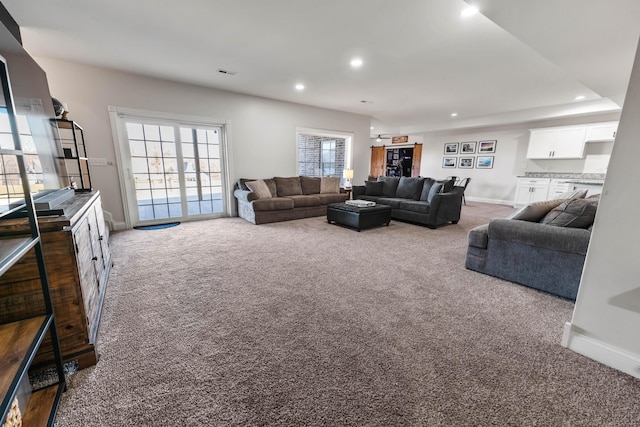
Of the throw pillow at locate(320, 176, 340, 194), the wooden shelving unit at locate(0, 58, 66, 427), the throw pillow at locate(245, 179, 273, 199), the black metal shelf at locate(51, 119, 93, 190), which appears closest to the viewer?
the wooden shelving unit at locate(0, 58, 66, 427)

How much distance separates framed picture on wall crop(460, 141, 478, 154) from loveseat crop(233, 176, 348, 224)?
4977 mm

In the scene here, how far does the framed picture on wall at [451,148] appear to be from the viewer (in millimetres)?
8668

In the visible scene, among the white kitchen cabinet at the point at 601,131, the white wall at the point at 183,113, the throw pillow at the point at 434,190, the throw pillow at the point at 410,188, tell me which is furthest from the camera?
the white kitchen cabinet at the point at 601,131

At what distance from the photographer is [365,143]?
25.0 ft

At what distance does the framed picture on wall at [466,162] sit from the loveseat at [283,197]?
16.1 feet

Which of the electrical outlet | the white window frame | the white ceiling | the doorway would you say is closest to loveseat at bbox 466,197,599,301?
the white ceiling

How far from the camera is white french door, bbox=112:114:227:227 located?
442cm

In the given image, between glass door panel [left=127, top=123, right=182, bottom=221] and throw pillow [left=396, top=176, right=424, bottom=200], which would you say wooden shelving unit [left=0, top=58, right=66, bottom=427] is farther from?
throw pillow [left=396, top=176, right=424, bottom=200]

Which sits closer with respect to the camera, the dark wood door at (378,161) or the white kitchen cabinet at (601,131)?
the white kitchen cabinet at (601,131)

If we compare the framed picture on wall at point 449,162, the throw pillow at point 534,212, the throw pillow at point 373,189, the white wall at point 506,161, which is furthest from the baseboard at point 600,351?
the framed picture on wall at point 449,162

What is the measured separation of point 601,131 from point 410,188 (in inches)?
186

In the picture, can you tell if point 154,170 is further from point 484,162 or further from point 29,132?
point 484,162

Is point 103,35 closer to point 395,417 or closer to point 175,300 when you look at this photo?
point 175,300

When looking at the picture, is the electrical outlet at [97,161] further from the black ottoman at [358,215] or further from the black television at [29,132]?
the black ottoman at [358,215]
